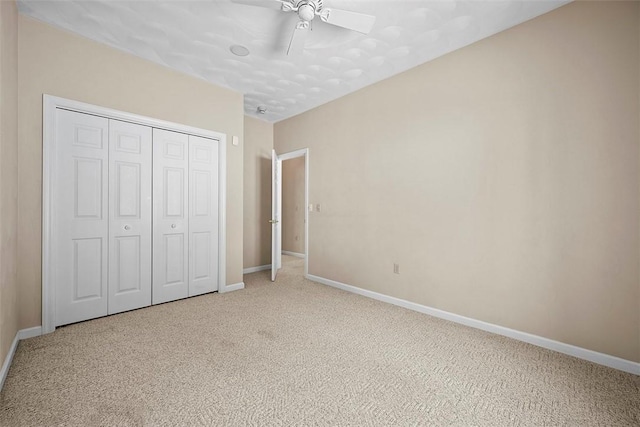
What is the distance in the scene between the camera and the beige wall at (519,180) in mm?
1996

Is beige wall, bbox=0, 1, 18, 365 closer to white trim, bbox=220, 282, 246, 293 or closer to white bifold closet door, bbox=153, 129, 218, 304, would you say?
white bifold closet door, bbox=153, 129, 218, 304

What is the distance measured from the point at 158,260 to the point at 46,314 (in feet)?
3.25

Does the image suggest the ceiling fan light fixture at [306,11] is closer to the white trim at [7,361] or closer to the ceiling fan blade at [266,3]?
the ceiling fan blade at [266,3]

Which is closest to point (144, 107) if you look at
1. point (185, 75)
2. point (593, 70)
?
point (185, 75)

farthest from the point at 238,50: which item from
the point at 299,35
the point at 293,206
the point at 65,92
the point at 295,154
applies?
the point at 293,206

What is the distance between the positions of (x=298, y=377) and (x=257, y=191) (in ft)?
11.9

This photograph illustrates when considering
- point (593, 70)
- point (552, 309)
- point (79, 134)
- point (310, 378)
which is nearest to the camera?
point (310, 378)

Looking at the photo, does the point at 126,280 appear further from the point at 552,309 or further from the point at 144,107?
the point at 552,309

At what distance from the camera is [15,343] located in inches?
84.7

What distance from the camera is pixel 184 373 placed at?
6.12 feet

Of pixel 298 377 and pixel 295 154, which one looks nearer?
pixel 298 377

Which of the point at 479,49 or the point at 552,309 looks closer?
the point at 552,309

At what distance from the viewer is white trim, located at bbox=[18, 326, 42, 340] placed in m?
2.31

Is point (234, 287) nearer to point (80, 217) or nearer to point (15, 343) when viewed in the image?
point (80, 217)
